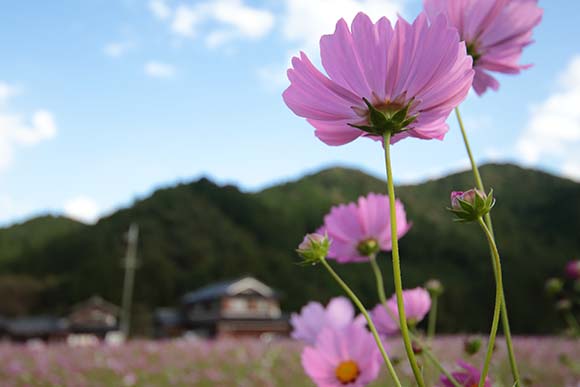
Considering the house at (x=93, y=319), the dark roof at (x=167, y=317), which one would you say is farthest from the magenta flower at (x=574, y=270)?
the house at (x=93, y=319)

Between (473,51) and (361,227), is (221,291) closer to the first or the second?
(361,227)

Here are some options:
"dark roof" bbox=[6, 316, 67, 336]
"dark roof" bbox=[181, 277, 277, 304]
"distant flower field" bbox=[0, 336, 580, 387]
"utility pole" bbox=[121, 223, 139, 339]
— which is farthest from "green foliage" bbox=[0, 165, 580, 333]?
"distant flower field" bbox=[0, 336, 580, 387]

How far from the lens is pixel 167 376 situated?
510cm

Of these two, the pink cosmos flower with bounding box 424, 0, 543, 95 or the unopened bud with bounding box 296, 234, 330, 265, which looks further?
the pink cosmos flower with bounding box 424, 0, 543, 95

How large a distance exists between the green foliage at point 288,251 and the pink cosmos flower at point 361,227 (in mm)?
23275

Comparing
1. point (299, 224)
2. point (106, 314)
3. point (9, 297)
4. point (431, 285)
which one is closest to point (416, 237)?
point (299, 224)

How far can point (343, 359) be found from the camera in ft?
2.11

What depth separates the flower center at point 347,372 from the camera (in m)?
0.62

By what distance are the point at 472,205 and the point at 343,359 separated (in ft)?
1.01

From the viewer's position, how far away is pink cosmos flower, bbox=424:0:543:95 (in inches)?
25.4

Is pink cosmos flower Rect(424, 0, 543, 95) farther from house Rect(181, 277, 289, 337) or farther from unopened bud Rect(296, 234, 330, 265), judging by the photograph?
house Rect(181, 277, 289, 337)

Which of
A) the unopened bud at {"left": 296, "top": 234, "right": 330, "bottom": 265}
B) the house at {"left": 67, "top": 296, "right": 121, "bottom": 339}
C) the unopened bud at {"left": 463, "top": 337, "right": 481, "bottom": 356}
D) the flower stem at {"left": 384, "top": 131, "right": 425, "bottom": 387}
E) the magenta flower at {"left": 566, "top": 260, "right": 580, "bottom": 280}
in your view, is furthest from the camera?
the house at {"left": 67, "top": 296, "right": 121, "bottom": 339}

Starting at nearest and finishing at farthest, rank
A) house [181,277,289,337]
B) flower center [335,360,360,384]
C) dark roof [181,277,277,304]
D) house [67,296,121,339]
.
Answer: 1. flower center [335,360,360,384]
2. house [181,277,289,337]
3. dark roof [181,277,277,304]
4. house [67,296,121,339]

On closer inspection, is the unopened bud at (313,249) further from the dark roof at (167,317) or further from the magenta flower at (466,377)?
the dark roof at (167,317)
